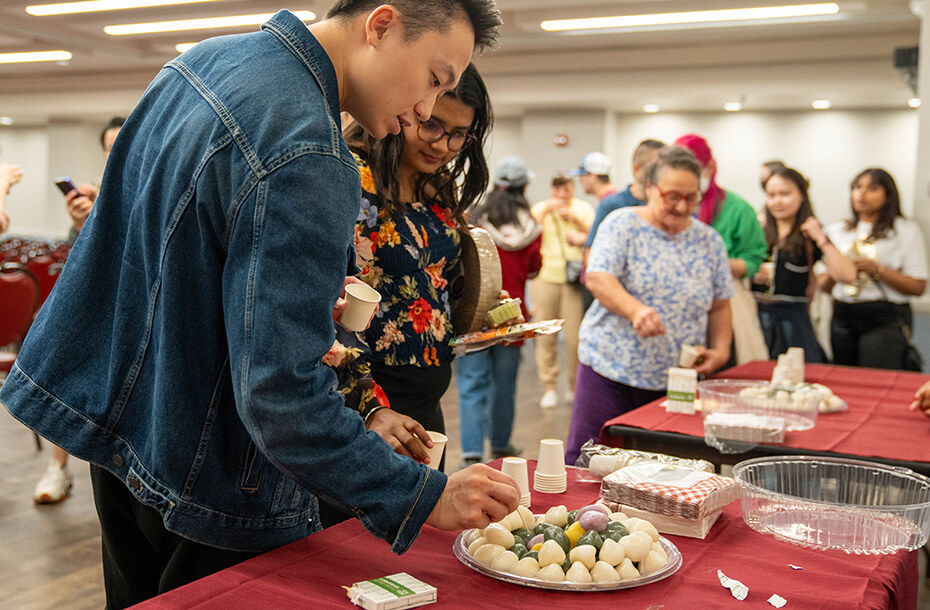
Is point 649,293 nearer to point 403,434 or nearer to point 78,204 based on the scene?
point 403,434

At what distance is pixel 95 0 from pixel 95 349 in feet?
26.2

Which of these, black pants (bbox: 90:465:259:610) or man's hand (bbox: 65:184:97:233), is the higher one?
man's hand (bbox: 65:184:97:233)

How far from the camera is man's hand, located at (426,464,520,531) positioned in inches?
43.8

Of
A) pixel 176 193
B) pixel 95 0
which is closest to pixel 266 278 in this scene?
pixel 176 193

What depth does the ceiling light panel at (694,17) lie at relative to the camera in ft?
24.1

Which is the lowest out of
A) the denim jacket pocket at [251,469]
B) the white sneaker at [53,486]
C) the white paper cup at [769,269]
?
the white sneaker at [53,486]

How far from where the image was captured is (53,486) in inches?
149

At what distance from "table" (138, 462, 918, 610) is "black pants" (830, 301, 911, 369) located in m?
3.14

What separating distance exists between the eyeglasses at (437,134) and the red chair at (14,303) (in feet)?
9.76

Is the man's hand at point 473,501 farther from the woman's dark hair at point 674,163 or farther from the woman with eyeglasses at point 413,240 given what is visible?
the woman's dark hair at point 674,163

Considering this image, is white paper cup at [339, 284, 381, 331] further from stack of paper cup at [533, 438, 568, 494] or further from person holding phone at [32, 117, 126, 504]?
person holding phone at [32, 117, 126, 504]

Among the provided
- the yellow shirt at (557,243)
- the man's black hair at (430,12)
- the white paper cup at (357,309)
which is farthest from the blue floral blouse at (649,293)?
the yellow shirt at (557,243)

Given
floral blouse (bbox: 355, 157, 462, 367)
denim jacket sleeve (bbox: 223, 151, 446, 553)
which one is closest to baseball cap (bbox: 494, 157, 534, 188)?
floral blouse (bbox: 355, 157, 462, 367)

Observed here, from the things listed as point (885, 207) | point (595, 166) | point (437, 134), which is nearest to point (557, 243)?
point (595, 166)
